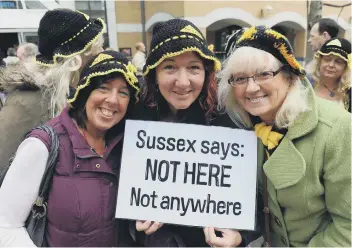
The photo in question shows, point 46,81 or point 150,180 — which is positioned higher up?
point 46,81

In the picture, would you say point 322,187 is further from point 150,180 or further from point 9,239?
point 9,239

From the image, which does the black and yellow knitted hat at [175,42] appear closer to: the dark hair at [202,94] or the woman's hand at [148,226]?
the dark hair at [202,94]

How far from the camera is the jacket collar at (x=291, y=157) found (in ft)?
4.68

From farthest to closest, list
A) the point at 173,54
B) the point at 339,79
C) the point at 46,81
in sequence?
the point at 339,79
the point at 46,81
the point at 173,54

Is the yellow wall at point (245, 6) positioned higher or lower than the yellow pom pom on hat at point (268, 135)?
lower

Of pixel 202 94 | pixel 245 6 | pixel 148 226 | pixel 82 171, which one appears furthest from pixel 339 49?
pixel 245 6

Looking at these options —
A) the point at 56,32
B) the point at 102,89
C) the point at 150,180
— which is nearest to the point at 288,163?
the point at 150,180

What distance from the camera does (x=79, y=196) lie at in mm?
1491

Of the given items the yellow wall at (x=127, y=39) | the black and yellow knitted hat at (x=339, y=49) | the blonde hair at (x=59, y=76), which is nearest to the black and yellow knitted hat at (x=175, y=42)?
the blonde hair at (x=59, y=76)

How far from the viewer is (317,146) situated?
141 centimetres

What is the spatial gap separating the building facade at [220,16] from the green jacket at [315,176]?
9.78 m

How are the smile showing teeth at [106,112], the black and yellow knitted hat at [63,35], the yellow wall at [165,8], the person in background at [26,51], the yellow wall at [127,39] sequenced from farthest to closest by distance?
1. the yellow wall at [127,39]
2. the yellow wall at [165,8]
3. the person in background at [26,51]
4. the black and yellow knitted hat at [63,35]
5. the smile showing teeth at [106,112]

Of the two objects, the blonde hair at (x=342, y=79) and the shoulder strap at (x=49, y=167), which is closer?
the shoulder strap at (x=49, y=167)

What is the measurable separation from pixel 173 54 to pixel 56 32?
1026 mm
